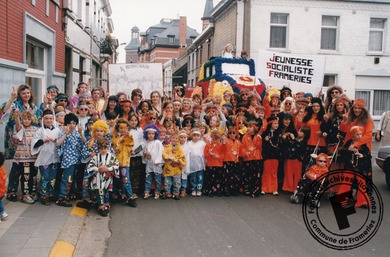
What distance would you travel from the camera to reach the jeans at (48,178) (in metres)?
6.52

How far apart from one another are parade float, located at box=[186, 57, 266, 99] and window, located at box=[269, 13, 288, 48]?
26.5 feet

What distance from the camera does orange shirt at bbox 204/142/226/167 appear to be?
7621mm

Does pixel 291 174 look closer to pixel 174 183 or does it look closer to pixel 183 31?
pixel 174 183

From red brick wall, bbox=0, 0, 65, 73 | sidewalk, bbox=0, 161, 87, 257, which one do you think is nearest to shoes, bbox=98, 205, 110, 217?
sidewalk, bbox=0, 161, 87, 257

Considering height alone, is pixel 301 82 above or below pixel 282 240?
above

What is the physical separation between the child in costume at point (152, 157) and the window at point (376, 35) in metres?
17.3

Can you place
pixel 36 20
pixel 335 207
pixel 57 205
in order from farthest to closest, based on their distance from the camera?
pixel 36 20 → pixel 335 207 → pixel 57 205

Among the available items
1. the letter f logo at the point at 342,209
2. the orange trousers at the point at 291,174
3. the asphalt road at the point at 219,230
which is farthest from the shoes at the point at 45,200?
the letter f logo at the point at 342,209

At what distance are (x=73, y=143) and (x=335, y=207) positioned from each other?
446cm

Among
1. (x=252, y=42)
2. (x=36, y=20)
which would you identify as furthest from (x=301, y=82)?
(x=252, y=42)

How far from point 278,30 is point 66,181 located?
53.0 ft

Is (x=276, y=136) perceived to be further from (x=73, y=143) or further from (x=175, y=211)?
(x=73, y=143)

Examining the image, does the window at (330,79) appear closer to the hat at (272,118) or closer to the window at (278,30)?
the window at (278,30)

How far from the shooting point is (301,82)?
10141mm
